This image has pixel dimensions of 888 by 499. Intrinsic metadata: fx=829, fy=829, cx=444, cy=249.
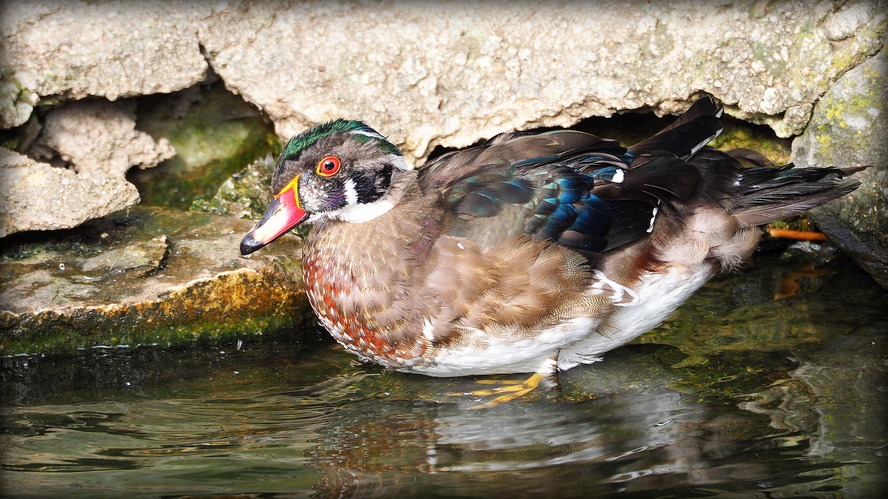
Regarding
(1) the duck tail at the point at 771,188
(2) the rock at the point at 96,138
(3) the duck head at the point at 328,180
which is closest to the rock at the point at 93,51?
(2) the rock at the point at 96,138

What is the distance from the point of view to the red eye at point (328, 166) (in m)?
3.93

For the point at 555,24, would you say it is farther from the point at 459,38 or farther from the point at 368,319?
the point at 368,319

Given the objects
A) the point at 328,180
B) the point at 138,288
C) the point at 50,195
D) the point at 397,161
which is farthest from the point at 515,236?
the point at 50,195

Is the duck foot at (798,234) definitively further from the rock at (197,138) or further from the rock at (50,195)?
the rock at (50,195)

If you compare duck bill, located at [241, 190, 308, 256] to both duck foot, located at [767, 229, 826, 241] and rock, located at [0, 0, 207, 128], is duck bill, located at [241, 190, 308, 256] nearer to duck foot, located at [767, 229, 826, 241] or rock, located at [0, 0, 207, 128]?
rock, located at [0, 0, 207, 128]

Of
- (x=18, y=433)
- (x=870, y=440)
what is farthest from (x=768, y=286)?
(x=18, y=433)

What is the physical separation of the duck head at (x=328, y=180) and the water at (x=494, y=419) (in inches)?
32.1

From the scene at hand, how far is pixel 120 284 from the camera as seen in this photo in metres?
4.36

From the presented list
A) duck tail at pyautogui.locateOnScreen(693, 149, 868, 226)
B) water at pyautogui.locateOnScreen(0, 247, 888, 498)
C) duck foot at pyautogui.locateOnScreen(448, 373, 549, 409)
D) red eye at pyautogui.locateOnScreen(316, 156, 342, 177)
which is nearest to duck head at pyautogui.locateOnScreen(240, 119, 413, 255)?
red eye at pyautogui.locateOnScreen(316, 156, 342, 177)

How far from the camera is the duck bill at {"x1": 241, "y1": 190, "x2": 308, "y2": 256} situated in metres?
3.95

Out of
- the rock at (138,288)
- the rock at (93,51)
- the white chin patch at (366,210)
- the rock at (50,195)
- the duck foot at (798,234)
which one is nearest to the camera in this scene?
the white chin patch at (366,210)

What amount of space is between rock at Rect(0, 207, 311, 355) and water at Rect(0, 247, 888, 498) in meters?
0.12

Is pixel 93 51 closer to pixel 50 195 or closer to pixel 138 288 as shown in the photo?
pixel 50 195

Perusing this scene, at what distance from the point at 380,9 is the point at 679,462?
333 centimetres
